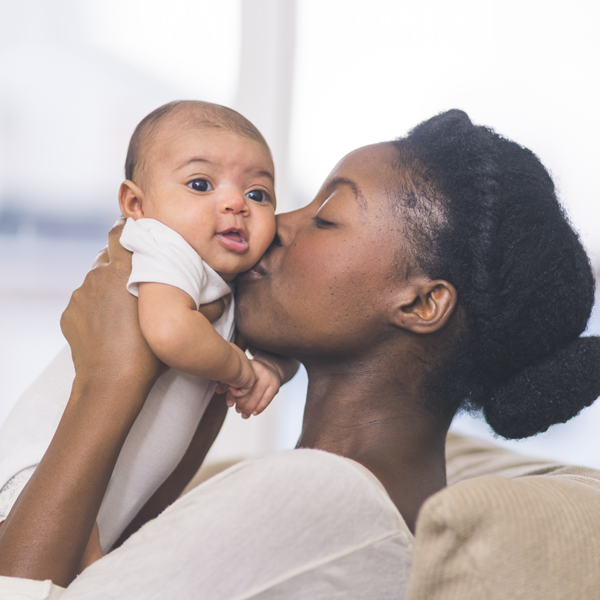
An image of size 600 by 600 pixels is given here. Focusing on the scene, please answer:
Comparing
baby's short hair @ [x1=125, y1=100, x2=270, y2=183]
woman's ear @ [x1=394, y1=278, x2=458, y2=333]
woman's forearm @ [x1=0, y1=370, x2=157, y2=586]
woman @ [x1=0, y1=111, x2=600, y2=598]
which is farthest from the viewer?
baby's short hair @ [x1=125, y1=100, x2=270, y2=183]

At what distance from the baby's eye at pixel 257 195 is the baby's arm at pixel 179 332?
31cm

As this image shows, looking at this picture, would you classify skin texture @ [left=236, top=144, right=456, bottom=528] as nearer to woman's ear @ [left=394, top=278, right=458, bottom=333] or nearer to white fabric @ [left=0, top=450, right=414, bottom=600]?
woman's ear @ [left=394, top=278, right=458, bottom=333]

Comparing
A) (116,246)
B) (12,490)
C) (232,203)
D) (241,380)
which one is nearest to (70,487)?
(12,490)

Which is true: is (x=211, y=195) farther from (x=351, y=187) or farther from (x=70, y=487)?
(x=70, y=487)

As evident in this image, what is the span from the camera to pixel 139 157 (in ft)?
4.25

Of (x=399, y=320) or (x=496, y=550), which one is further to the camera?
(x=399, y=320)

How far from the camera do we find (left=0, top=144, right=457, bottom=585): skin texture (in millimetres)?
1089

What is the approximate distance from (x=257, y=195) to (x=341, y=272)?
28 cm

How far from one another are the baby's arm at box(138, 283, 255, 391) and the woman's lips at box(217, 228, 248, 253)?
0.18 metres

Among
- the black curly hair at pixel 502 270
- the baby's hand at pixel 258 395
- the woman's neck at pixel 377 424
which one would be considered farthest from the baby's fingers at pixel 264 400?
the black curly hair at pixel 502 270

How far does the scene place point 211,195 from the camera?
122cm

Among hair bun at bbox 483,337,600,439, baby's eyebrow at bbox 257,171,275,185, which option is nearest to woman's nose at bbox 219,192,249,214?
baby's eyebrow at bbox 257,171,275,185

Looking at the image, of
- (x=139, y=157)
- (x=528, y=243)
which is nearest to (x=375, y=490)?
(x=528, y=243)

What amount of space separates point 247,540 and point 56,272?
3.14 metres
